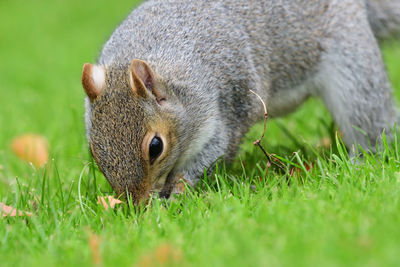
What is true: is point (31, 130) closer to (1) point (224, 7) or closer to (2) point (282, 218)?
(1) point (224, 7)

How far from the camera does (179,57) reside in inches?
114

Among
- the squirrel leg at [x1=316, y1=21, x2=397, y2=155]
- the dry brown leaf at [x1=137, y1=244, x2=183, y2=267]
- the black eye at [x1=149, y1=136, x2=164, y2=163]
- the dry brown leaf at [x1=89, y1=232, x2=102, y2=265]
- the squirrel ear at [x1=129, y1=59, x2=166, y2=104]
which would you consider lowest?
the squirrel leg at [x1=316, y1=21, x2=397, y2=155]

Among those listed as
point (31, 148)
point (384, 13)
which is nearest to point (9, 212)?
point (31, 148)

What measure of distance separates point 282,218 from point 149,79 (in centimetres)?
107

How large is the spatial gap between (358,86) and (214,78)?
3.77 feet

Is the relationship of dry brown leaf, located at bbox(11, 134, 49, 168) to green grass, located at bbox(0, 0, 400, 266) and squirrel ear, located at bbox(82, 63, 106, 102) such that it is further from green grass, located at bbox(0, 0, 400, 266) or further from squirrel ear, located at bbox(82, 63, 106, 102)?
squirrel ear, located at bbox(82, 63, 106, 102)

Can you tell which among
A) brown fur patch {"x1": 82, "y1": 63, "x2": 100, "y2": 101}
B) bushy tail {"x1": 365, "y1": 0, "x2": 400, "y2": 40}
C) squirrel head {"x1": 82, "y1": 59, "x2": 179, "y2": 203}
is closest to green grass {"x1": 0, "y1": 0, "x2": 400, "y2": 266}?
squirrel head {"x1": 82, "y1": 59, "x2": 179, "y2": 203}

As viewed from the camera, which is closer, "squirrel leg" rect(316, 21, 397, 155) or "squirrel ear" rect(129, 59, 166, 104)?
"squirrel ear" rect(129, 59, 166, 104)

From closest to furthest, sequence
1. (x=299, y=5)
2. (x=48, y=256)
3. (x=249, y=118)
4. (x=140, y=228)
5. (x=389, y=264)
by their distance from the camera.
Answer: (x=389, y=264)
(x=48, y=256)
(x=140, y=228)
(x=249, y=118)
(x=299, y=5)

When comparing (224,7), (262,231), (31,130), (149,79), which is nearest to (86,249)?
(262,231)

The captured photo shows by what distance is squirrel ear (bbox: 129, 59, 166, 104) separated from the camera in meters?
2.56

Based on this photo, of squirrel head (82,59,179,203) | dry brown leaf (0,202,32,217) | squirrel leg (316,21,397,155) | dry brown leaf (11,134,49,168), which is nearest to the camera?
squirrel head (82,59,179,203)

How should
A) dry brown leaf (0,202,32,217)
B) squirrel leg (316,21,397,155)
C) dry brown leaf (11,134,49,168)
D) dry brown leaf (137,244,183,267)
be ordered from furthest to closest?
dry brown leaf (11,134,49,168), squirrel leg (316,21,397,155), dry brown leaf (0,202,32,217), dry brown leaf (137,244,183,267)

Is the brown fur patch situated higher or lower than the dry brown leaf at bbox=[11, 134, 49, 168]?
higher
